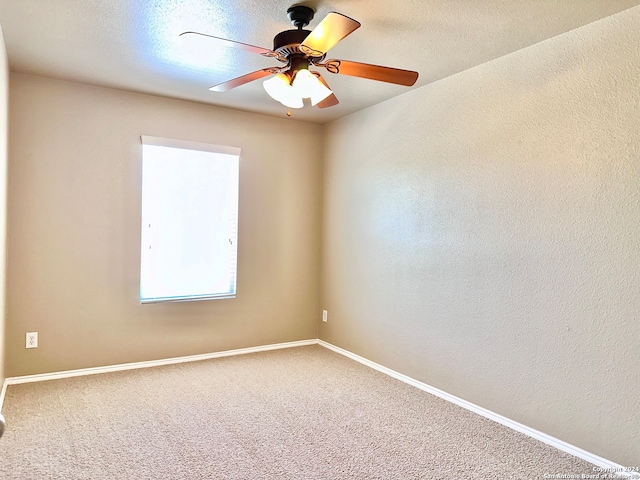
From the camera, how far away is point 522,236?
2584 mm

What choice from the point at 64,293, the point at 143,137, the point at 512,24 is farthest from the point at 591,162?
the point at 64,293

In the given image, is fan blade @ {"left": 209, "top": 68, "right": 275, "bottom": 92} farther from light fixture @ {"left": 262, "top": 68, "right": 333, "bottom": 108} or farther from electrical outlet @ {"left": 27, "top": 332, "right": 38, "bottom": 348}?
electrical outlet @ {"left": 27, "top": 332, "right": 38, "bottom": 348}

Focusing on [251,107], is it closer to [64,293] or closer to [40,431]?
[64,293]

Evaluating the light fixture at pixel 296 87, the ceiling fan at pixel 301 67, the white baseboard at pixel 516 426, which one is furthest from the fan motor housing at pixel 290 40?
the white baseboard at pixel 516 426

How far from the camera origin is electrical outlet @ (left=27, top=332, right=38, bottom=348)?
3.21 meters

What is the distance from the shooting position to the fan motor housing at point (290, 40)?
205 cm

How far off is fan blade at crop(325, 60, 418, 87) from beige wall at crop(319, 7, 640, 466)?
89 centimetres

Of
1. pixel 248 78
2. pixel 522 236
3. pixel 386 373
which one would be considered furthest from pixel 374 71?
pixel 386 373

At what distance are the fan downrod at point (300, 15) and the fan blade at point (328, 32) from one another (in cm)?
25

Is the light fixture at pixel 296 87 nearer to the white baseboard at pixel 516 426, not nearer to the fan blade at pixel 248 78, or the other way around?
the fan blade at pixel 248 78

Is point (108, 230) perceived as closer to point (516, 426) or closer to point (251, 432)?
point (251, 432)

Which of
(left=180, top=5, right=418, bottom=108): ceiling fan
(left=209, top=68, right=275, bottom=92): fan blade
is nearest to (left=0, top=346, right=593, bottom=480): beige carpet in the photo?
(left=180, top=5, right=418, bottom=108): ceiling fan

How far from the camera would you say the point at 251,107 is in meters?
3.93

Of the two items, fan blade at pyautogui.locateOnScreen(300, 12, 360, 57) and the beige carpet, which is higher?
fan blade at pyautogui.locateOnScreen(300, 12, 360, 57)
